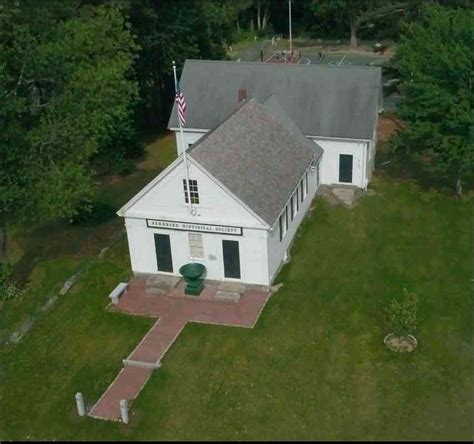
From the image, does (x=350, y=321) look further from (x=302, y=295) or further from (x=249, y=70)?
(x=249, y=70)

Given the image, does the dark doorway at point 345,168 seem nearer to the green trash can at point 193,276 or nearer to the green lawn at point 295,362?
the green lawn at point 295,362

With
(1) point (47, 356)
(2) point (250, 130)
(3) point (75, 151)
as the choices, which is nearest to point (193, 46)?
(2) point (250, 130)

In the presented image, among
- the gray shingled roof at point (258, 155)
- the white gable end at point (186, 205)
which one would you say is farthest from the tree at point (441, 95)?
the white gable end at point (186, 205)

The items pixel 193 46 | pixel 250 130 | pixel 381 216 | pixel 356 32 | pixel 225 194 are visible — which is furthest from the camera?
pixel 356 32

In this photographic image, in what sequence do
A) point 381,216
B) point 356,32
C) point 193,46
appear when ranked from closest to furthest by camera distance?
point 381,216
point 193,46
point 356,32

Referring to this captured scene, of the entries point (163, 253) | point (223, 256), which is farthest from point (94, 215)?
point (223, 256)

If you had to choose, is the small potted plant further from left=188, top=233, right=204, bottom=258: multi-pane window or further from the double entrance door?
left=188, top=233, right=204, bottom=258: multi-pane window

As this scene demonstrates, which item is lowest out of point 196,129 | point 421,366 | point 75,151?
point 421,366

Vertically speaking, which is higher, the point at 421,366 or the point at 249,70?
the point at 249,70
